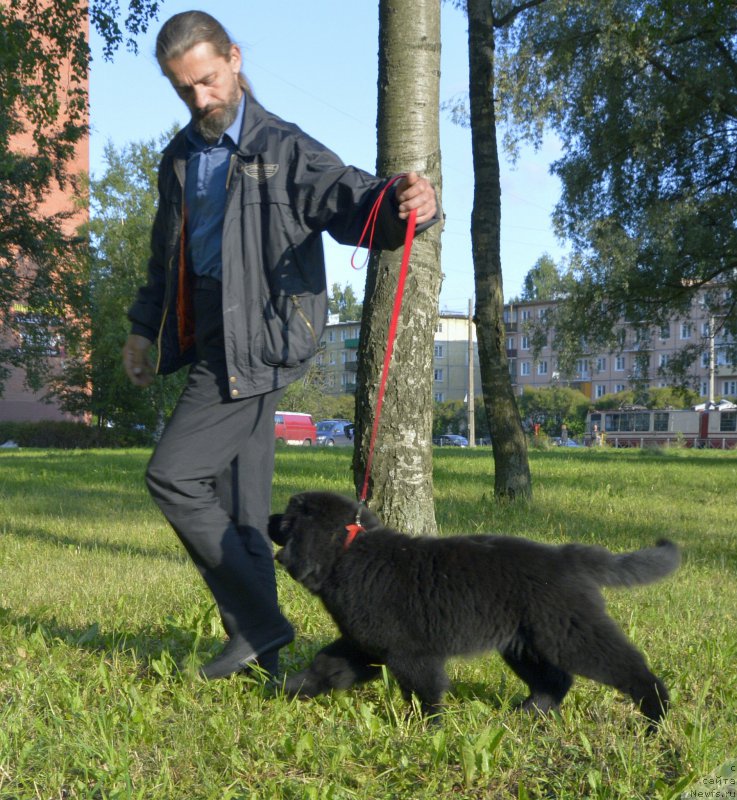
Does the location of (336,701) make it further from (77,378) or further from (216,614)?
(77,378)

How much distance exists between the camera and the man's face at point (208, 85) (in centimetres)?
325

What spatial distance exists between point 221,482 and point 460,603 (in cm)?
110

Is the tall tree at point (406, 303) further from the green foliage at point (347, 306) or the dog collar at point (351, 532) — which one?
the green foliage at point (347, 306)

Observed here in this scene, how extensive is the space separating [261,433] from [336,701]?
3.61ft

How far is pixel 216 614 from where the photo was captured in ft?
14.9

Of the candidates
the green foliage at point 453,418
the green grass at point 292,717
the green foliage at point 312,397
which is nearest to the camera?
the green grass at point 292,717

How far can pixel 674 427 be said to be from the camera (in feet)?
204

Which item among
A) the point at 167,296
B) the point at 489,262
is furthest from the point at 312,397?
the point at 167,296

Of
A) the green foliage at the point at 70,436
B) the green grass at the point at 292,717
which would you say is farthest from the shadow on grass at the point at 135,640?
the green foliage at the point at 70,436

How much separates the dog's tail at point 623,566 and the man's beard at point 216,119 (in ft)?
6.91

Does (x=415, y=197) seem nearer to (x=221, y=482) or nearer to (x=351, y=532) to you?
(x=351, y=532)

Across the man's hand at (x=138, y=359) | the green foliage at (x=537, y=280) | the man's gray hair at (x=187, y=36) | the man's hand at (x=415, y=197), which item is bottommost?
the man's hand at (x=138, y=359)

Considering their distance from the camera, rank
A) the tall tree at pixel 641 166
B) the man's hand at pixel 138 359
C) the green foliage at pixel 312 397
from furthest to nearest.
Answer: the green foliage at pixel 312 397 < the tall tree at pixel 641 166 < the man's hand at pixel 138 359

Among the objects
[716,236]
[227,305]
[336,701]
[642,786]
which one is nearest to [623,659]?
[642,786]
